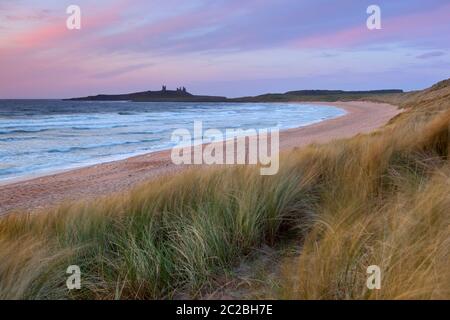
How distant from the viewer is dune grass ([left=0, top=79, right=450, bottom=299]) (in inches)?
95.3

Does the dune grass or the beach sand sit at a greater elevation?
the dune grass

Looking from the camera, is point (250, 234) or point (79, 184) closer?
point (250, 234)

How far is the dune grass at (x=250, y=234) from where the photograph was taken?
2420 mm

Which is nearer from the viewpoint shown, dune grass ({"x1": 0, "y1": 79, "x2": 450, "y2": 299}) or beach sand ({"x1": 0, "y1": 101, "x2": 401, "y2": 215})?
dune grass ({"x1": 0, "y1": 79, "x2": 450, "y2": 299})

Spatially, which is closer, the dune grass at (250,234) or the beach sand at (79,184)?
the dune grass at (250,234)

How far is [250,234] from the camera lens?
3379 mm

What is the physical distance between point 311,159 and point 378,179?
120cm

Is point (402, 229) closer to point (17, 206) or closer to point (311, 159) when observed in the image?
point (311, 159)

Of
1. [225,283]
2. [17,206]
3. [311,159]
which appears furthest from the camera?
[17,206]

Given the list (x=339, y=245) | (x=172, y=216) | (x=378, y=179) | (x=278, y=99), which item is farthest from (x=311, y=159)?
(x=278, y=99)

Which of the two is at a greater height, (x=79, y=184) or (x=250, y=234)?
(x=250, y=234)

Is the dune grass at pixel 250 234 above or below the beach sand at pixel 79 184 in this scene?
above

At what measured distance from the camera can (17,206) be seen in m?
8.36
